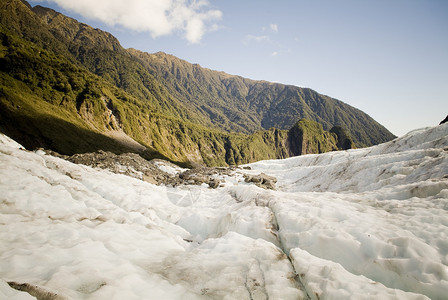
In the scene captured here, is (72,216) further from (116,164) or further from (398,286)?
(116,164)

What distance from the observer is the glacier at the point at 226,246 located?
595 cm

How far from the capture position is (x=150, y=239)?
10453mm

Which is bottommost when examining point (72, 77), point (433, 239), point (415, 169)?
point (433, 239)

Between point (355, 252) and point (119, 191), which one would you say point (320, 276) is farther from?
point (119, 191)

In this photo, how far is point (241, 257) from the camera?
8.15m

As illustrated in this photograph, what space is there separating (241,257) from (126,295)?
4.29 metres

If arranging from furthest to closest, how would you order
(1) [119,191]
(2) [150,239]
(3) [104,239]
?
1. (1) [119,191]
2. (2) [150,239]
3. (3) [104,239]

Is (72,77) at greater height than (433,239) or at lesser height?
greater

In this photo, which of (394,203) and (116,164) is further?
(116,164)

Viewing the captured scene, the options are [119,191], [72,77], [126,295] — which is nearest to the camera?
[126,295]

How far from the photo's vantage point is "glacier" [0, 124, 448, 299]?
234 inches

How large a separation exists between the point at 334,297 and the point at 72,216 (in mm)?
13006

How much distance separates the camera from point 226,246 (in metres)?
9.11

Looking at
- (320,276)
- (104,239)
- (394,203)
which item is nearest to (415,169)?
(394,203)
